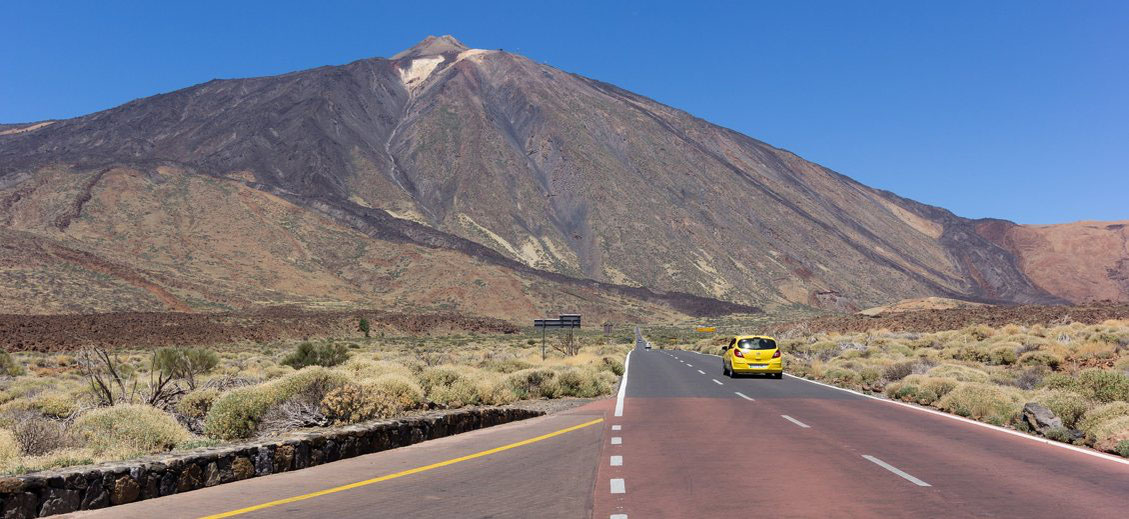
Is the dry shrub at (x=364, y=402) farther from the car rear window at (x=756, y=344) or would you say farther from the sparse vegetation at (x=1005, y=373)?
the car rear window at (x=756, y=344)

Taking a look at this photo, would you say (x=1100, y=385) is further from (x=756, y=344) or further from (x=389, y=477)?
(x=389, y=477)

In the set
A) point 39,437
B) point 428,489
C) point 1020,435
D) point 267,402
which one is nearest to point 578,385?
point 267,402

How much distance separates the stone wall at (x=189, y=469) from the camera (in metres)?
7.73

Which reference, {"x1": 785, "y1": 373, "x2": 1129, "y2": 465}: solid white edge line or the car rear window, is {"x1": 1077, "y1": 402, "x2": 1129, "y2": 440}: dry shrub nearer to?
{"x1": 785, "y1": 373, "x2": 1129, "y2": 465}: solid white edge line

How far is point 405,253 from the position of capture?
10881 cm

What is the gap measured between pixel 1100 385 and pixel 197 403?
18561 millimetres

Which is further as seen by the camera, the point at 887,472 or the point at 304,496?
the point at 887,472

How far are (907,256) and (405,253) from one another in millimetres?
111744

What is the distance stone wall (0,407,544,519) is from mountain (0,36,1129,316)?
67351 mm

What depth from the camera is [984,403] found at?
1775cm

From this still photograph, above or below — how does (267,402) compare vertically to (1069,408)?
above

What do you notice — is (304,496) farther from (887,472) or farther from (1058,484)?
(1058,484)

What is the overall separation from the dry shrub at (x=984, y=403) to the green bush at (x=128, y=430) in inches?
597

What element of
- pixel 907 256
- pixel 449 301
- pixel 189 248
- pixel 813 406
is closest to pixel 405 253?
pixel 449 301
